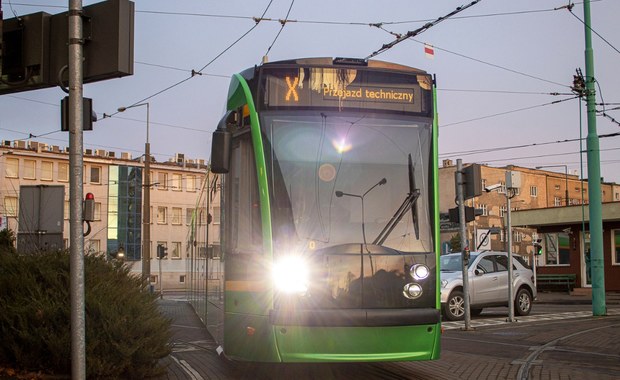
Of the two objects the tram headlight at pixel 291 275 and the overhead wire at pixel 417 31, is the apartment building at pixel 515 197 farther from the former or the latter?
the tram headlight at pixel 291 275

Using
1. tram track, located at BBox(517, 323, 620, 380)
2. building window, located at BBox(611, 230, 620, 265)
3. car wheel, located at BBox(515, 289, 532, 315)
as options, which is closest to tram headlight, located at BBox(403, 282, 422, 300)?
tram track, located at BBox(517, 323, 620, 380)

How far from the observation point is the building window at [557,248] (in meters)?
39.2

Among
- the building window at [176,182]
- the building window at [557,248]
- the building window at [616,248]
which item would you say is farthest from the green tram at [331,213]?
the building window at [176,182]

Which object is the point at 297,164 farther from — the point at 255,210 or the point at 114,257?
the point at 114,257

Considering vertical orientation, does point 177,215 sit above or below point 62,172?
below

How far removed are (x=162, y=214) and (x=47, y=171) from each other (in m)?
12.3

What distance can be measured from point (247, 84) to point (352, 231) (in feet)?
6.80

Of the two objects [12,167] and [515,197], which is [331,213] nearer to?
[12,167]

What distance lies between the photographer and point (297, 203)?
7.53 meters

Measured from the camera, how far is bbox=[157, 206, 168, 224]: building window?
7519cm

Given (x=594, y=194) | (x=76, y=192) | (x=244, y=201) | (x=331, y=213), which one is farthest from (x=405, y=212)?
(x=594, y=194)

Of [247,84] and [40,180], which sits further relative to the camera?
[40,180]

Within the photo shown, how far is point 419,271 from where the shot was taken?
755cm

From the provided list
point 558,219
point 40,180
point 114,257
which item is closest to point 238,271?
point 114,257
